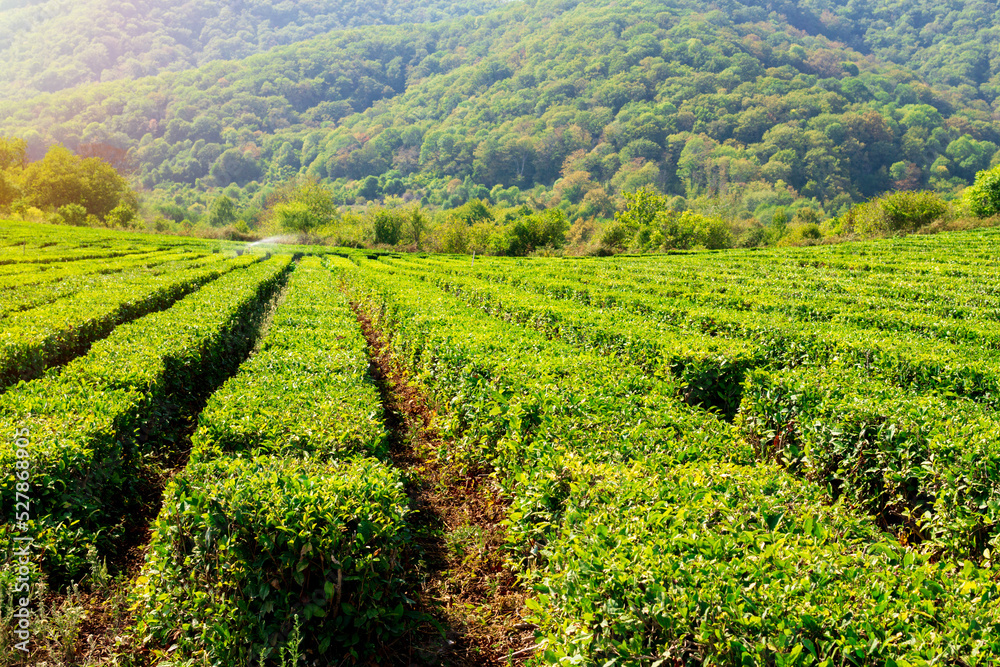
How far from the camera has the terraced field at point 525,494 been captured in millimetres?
2557

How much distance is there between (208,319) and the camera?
994cm

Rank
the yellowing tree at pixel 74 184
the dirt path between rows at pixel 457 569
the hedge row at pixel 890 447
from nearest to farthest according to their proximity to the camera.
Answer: the dirt path between rows at pixel 457 569
the hedge row at pixel 890 447
the yellowing tree at pixel 74 184

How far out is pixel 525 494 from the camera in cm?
412

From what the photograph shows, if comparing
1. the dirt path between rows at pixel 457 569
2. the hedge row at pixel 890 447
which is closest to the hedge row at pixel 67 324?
the dirt path between rows at pixel 457 569

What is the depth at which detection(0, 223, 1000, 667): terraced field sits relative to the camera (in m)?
2.56

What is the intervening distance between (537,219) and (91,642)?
59860 millimetres

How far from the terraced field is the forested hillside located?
340ft

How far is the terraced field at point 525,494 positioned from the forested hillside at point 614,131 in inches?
4079

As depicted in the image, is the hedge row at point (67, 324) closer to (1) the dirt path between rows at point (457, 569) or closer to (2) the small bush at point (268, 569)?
(1) the dirt path between rows at point (457, 569)

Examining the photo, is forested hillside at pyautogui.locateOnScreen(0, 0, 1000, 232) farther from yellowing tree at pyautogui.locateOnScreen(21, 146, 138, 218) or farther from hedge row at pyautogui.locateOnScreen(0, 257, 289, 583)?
hedge row at pyautogui.locateOnScreen(0, 257, 289, 583)

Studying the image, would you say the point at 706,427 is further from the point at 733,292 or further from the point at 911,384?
the point at 733,292

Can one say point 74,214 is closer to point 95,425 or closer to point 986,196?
point 95,425

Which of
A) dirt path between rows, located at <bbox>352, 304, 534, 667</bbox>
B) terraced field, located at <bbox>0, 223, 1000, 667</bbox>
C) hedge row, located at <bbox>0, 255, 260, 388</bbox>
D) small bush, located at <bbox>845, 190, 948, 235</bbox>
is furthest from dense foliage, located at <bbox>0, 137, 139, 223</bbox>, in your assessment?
small bush, located at <bbox>845, 190, 948, 235</bbox>

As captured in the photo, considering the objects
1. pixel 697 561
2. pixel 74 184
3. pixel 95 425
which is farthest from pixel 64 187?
pixel 697 561
